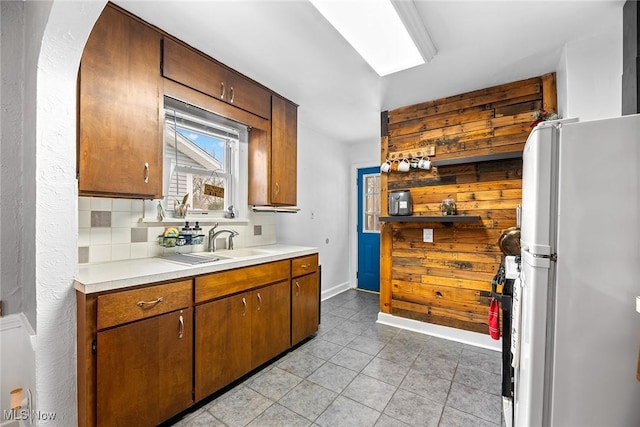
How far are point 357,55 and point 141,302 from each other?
2.22 meters

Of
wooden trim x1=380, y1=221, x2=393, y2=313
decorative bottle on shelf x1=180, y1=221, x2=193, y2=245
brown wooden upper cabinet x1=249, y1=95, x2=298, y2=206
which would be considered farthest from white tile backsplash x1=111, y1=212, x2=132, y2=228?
wooden trim x1=380, y1=221, x2=393, y2=313

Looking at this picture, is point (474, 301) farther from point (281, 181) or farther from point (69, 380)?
point (69, 380)

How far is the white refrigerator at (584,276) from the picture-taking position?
2.75 ft

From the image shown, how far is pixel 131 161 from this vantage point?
5.77 ft

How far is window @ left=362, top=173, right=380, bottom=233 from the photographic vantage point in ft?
15.3

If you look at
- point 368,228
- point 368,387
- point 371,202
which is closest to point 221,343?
point 368,387

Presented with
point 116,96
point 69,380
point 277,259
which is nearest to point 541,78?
point 277,259

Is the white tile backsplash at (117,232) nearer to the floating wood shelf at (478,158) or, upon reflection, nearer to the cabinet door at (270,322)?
the cabinet door at (270,322)

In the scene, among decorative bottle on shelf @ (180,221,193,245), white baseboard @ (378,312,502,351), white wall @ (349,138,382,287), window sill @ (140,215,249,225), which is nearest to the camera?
window sill @ (140,215,249,225)

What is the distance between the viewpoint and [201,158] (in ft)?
8.43

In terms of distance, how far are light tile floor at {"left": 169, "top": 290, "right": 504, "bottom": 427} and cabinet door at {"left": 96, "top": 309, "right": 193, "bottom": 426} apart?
22cm

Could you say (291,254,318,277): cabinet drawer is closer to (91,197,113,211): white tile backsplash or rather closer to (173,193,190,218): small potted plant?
(173,193,190,218): small potted plant

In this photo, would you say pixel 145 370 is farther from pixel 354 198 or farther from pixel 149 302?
pixel 354 198

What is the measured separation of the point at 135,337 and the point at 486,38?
293 centimetres
